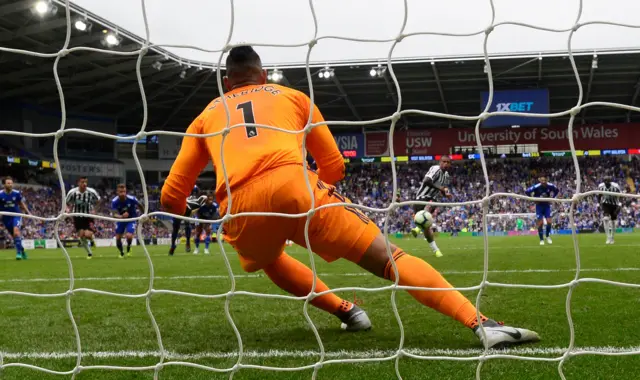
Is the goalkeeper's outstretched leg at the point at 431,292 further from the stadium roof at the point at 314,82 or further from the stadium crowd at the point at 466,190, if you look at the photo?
the stadium crowd at the point at 466,190

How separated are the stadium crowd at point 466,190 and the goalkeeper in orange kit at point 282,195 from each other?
2215 centimetres

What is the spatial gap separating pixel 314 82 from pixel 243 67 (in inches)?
1002

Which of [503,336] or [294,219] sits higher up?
[294,219]

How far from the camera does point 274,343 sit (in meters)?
2.98

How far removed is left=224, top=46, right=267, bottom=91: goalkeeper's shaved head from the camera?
121 inches

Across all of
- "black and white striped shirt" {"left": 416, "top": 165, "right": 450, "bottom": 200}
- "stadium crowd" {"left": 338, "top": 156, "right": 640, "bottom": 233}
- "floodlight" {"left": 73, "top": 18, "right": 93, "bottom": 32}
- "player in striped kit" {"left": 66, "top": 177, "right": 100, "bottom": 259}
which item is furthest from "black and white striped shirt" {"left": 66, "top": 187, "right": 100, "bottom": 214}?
"stadium crowd" {"left": 338, "top": 156, "right": 640, "bottom": 233}

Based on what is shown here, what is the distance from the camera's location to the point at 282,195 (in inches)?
104

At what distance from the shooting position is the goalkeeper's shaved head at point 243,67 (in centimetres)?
309

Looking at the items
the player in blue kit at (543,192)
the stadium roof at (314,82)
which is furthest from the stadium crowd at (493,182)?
the player in blue kit at (543,192)

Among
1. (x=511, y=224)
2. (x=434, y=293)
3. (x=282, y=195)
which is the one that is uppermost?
(x=282, y=195)

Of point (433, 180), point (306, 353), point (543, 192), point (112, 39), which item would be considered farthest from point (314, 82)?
point (306, 353)

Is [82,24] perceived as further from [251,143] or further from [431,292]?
[431,292]

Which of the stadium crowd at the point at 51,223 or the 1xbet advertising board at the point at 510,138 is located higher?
the 1xbet advertising board at the point at 510,138

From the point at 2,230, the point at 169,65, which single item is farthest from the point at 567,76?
the point at 2,230
